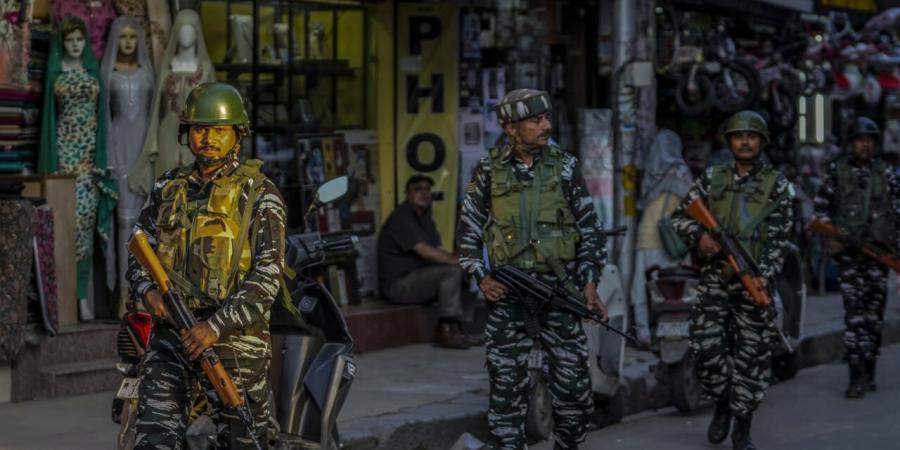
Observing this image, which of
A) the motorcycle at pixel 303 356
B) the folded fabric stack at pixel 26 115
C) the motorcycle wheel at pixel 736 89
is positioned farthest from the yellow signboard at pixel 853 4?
the motorcycle at pixel 303 356

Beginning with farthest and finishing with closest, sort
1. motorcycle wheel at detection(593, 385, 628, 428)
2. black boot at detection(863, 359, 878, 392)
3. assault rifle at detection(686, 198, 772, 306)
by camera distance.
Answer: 1. black boot at detection(863, 359, 878, 392)
2. motorcycle wheel at detection(593, 385, 628, 428)
3. assault rifle at detection(686, 198, 772, 306)

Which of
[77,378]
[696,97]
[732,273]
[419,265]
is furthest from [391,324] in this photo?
[696,97]

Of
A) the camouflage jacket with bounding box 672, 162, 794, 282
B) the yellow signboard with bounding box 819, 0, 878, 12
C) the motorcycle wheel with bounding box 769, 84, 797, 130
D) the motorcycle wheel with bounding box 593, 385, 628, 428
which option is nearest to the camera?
the camouflage jacket with bounding box 672, 162, 794, 282

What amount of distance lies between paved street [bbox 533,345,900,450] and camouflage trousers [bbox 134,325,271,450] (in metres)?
3.19

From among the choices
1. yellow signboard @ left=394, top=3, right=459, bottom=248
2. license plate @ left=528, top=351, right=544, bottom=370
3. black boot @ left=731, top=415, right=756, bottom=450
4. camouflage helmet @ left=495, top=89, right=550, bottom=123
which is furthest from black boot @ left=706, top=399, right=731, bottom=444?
yellow signboard @ left=394, top=3, right=459, bottom=248

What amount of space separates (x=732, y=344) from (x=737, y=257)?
0.57 m

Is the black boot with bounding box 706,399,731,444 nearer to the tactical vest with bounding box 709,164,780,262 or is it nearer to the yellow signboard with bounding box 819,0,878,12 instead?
the tactical vest with bounding box 709,164,780,262

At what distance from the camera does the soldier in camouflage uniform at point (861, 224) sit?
1129cm

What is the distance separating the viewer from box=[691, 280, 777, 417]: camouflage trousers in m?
9.20

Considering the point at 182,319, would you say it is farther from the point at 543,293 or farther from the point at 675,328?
the point at 675,328

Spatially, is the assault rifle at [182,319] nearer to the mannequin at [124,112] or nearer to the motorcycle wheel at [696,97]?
the mannequin at [124,112]

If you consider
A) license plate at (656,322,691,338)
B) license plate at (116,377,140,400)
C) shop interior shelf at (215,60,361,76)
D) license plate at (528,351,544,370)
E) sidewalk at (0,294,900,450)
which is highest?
shop interior shelf at (215,60,361,76)

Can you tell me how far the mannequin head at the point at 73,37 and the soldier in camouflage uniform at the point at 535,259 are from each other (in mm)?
3465

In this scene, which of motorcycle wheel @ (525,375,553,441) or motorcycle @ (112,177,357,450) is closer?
motorcycle @ (112,177,357,450)
